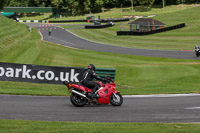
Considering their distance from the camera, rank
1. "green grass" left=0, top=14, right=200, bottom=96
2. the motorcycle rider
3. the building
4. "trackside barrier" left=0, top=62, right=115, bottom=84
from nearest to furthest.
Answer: the motorcycle rider < "green grass" left=0, top=14, right=200, bottom=96 < "trackside barrier" left=0, top=62, right=115, bottom=84 < the building

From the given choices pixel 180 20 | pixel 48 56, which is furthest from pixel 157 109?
pixel 180 20

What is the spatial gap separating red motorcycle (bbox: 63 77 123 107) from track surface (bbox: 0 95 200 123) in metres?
0.25

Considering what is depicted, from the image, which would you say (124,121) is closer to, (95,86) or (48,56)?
(95,86)

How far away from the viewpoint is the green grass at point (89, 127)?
1074 centimetres

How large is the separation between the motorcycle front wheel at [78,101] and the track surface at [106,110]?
0.77 ft

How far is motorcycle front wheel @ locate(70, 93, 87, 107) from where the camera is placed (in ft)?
51.0

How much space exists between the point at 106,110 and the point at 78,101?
1552 mm

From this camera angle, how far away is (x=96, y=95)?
1548cm

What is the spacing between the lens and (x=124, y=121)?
12766 mm

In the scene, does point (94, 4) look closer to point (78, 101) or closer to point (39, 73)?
point (39, 73)

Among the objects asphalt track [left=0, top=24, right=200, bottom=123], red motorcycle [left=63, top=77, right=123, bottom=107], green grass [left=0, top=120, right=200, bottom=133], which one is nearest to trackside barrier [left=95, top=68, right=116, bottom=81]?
asphalt track [left=0, top=24, right=200, bottom=123]

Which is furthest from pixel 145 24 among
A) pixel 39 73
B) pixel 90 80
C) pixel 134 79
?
pixel 90 80

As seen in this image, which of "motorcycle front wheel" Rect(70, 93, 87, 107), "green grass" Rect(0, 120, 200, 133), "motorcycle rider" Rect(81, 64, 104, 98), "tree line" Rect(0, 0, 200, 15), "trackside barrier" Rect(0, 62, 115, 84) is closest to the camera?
"green grass" Rect(0, 120, 200, 133)

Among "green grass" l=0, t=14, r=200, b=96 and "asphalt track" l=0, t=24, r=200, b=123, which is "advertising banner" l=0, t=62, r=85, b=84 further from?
"asphalt track" l=0, t=24, r=200, b=123
